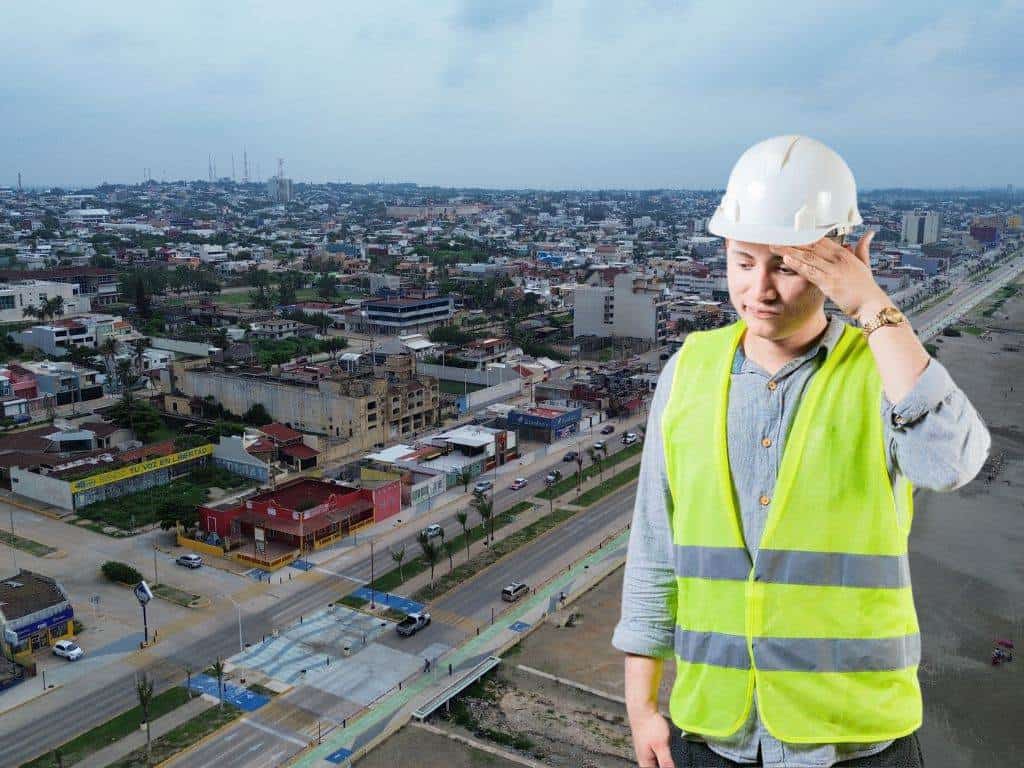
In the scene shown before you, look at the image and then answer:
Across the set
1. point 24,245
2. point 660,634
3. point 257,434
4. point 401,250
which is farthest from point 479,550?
point 24,245

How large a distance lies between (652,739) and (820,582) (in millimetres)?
423

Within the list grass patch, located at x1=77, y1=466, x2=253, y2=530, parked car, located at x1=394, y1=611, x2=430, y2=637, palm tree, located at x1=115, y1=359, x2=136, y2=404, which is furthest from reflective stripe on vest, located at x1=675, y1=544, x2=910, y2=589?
palm tree, located at x1=115, y1=359, x2=136, y2=404

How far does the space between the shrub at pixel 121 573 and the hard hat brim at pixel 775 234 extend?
12.7 m

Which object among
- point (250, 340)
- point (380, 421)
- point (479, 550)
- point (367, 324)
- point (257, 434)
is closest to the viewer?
point (479, 550)

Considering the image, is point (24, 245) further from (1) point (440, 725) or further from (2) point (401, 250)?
(1) point (440, 725)

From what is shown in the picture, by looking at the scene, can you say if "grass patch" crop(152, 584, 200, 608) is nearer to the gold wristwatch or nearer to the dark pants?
the dark pants

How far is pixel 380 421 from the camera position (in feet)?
63.6

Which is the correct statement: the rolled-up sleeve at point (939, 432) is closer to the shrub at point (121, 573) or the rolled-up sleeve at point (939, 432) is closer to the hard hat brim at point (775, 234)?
the hard hat brim at point (775, 234)

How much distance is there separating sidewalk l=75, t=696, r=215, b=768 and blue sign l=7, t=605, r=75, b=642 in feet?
8.16

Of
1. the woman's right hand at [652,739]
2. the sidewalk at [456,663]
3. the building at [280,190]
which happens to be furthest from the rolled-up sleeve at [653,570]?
the building at [280,190]

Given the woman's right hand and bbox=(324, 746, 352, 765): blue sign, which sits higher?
the woman's right hand

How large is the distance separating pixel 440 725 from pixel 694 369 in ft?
26.9

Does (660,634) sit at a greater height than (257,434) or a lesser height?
greater

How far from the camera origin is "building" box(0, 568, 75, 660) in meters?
10.5
